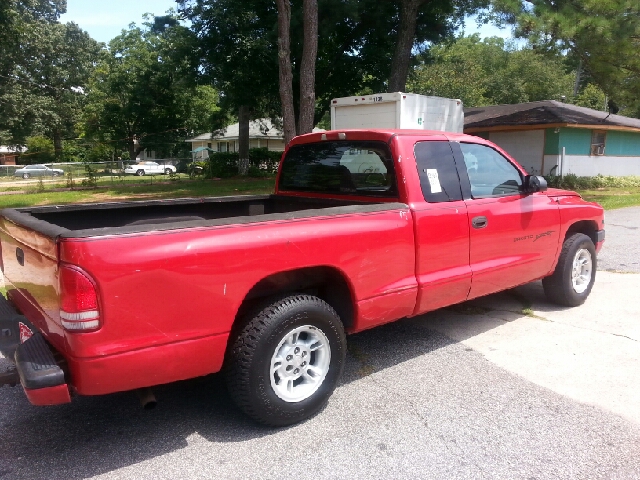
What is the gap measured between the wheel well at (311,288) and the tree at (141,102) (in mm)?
36523

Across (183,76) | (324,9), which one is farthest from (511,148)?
(183,76)

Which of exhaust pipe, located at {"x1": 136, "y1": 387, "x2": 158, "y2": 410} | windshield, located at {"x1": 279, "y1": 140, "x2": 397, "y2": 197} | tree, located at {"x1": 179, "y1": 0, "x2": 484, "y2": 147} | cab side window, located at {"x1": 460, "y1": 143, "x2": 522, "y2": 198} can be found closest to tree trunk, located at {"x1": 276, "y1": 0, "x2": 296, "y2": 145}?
tree, located at {"x1": 179, "y1": 0, "x2": 484, "y2": 147}

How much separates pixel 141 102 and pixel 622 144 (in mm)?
31521

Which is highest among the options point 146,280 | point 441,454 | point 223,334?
point 146,280

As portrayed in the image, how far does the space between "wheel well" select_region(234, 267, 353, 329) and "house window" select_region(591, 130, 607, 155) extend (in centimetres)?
2325

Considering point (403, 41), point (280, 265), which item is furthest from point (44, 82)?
point (280, 265)

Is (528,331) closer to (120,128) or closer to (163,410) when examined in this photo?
(163,410)

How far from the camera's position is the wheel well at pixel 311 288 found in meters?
3.49

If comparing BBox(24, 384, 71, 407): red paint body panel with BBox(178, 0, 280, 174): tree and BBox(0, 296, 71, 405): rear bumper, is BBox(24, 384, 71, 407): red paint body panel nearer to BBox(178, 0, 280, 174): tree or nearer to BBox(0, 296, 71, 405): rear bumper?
BBox(0, 296, 71, 405): rear bumper

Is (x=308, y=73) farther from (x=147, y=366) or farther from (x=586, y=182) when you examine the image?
(x=586, y=182)

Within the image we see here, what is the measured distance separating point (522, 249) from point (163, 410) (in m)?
3.29

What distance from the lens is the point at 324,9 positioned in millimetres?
18000

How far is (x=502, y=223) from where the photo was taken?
15.7 feet

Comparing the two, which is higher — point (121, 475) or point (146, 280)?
point (146, 280)
